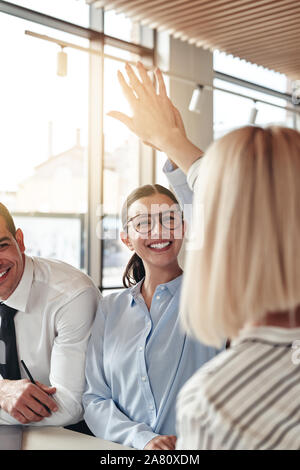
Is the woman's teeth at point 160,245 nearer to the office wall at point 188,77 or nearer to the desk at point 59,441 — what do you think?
the desk at point 59,441

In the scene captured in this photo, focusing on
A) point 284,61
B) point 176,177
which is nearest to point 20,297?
point 176,177

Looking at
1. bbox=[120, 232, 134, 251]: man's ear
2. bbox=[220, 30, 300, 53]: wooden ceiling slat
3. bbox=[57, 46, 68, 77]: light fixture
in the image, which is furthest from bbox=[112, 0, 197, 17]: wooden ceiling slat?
bbox=[120, 232, 134, 251]: man's ear

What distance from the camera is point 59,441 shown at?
5.01 feet

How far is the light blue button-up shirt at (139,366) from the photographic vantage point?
5.45 feet

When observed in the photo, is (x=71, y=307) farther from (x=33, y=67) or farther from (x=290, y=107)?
(x=290, y=107)

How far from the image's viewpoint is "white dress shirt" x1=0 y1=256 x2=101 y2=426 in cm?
182

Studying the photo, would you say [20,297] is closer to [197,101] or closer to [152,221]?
[152,221]

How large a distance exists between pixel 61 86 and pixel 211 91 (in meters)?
2.00

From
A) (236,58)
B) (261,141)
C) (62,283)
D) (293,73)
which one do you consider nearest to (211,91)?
(236,58)

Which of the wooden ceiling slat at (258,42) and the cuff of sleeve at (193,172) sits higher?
the wooden ceiling slat at (258,42)

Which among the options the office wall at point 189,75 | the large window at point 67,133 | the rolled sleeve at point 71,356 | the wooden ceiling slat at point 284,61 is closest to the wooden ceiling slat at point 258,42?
the office wall at point 189,75

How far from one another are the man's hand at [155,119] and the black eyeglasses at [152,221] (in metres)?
0.67

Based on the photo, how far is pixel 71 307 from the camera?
1.90 m

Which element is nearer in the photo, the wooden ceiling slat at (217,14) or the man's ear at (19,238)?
the man's ear at (19,238)
